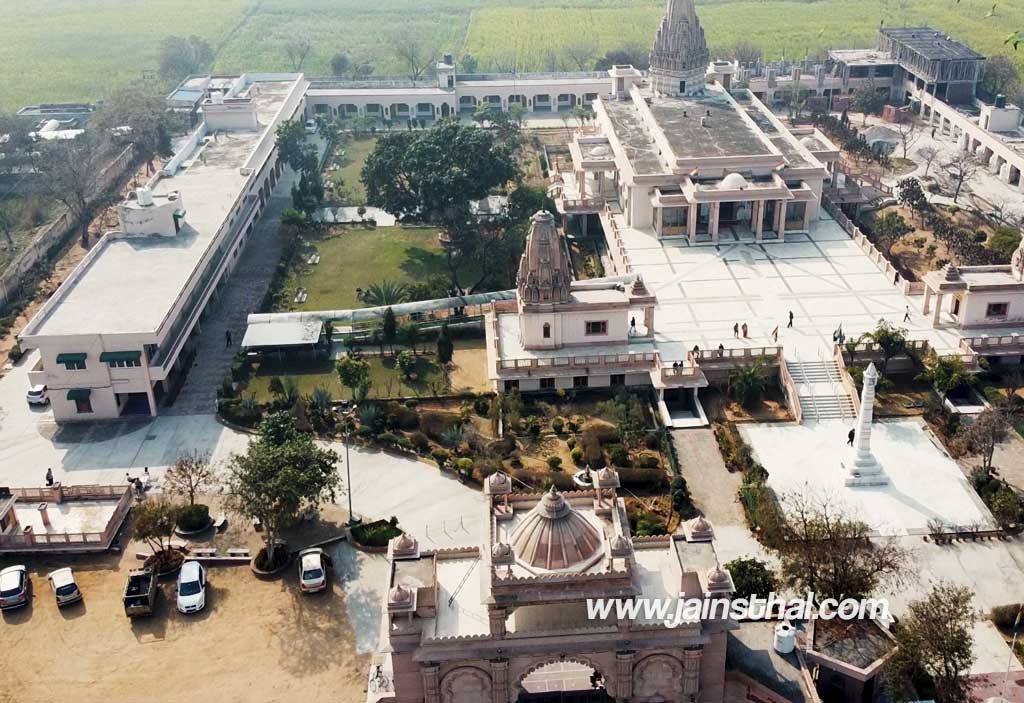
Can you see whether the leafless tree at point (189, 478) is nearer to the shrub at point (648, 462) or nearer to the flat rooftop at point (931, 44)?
the shrub at point (648, 462)

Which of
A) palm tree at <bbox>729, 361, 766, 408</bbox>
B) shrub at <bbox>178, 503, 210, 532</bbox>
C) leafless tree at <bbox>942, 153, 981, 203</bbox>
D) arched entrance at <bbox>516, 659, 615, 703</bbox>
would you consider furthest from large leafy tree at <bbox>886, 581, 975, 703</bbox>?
leafless tree at <bbox>942, 153, 981, 203</bbox>

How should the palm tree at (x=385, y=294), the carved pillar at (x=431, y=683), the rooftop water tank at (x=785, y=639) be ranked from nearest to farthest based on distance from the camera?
the carved pillar at (x=431, y=683), the rooftop water tank at (x=785, y=639), the palm tree at (x=385, y=294)

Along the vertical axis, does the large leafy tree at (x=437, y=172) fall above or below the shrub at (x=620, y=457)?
above

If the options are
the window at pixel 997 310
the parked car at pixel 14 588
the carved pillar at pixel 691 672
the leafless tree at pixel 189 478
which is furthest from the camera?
the window at pixel 997 310

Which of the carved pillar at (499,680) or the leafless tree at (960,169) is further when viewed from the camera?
the leafless tree at (960,169)

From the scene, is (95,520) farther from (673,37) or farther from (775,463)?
(673,37)

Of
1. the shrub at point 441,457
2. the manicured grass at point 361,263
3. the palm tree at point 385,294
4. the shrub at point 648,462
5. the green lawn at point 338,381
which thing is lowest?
the green lawn at point 338,381

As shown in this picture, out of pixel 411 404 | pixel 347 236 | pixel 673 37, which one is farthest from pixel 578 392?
pixel 673 37

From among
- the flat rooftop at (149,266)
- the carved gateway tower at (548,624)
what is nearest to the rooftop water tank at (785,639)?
the carved gateway tower at (548,624)

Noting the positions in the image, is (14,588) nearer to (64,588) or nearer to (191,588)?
(64,588)
